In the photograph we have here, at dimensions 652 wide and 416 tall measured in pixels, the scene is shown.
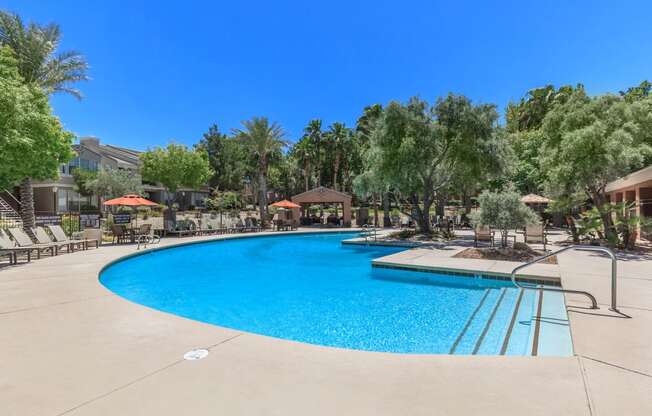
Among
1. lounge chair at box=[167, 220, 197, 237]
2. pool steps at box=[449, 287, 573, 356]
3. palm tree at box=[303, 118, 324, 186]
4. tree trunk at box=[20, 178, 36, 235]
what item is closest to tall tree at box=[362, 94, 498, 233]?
pool steps at box=[449, 287, 573, 356]

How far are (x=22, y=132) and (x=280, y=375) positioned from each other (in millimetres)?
11095

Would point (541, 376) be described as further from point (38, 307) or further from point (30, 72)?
point (30, 72)

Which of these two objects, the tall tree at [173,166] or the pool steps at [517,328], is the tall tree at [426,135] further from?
the tall tree at [173,166]

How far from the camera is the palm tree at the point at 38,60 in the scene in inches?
539

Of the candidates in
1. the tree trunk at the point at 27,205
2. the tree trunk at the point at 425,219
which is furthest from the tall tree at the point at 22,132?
the tree trunk at the point at 425,219

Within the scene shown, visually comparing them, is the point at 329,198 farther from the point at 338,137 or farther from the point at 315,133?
the point at 315,133

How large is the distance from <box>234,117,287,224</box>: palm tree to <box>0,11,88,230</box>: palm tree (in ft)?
40.7

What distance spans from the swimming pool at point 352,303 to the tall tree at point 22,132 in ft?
13.0

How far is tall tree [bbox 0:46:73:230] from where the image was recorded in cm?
868

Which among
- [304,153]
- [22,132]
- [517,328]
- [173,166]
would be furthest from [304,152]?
[517,328]

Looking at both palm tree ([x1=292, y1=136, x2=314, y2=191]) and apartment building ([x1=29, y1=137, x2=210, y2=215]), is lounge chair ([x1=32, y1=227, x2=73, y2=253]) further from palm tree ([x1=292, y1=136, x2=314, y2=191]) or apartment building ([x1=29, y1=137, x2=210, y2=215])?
palm tree ([x1=292, y1=136, x2=314, y2=191])

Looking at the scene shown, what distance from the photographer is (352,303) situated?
7.46 metres

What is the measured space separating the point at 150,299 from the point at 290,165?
128 ft

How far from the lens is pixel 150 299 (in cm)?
767
